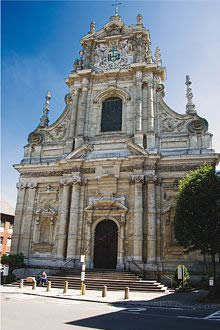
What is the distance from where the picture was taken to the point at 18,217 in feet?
A: 76.6

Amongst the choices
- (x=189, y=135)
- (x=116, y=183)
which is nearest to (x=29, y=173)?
(x=116, y=183)

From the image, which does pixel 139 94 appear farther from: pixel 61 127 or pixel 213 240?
pixel 213 240

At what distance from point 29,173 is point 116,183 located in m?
7.54

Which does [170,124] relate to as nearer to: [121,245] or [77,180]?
[77,180]

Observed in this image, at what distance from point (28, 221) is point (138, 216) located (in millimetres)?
8751

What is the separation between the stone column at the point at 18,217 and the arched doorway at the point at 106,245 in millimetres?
6190

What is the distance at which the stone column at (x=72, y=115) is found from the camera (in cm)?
2438

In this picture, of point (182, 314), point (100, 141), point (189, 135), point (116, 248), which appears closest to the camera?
point (182, 314)

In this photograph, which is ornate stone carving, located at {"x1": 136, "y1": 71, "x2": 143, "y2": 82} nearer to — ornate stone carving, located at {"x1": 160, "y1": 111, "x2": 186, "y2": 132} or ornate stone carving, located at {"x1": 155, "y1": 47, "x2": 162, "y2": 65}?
ornate stone carving, located at {"x1": 155, "y1": 47, "x2": 162, "y2": 65}

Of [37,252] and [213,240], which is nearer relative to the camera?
[213,240]

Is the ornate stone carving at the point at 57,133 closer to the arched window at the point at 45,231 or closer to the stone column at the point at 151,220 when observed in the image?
the arched window at the point at 45,231

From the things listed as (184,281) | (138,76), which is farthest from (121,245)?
(138,76)

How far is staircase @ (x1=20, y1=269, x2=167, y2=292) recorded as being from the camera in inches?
664

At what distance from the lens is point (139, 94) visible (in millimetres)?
24547
